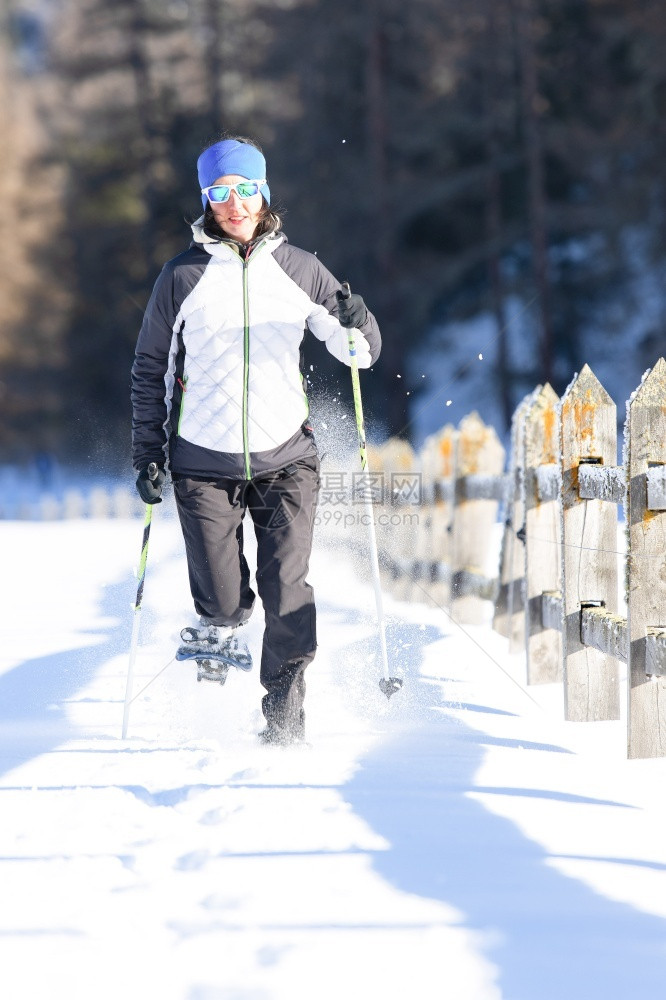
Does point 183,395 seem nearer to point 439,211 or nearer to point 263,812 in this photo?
point 263,812

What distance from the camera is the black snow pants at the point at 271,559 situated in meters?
4.22

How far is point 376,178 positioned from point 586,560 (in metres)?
20.0

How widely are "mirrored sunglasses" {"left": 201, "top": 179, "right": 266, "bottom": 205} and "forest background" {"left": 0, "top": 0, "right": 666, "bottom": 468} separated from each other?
51.4 ft

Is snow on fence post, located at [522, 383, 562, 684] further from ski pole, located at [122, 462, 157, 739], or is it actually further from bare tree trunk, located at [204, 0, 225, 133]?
bare tree trunk, located at [204, 0, 225, 133]

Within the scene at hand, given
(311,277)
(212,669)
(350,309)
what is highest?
(311,277)

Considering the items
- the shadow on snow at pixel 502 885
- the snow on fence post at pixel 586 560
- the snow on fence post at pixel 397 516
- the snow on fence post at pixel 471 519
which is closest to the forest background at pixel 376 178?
the snow on fence post at pixel 397 516

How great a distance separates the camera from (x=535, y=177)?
22.5 meters

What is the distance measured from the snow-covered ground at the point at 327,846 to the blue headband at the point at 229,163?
227 centimetres

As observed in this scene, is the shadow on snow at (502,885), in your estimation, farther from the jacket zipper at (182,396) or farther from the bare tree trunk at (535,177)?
the bare tree trunk at (535,177)

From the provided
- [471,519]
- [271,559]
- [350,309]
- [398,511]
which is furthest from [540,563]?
[398,511]

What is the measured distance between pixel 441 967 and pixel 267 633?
2.22 metres

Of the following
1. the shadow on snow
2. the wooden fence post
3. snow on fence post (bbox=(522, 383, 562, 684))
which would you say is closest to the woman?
the shadow on snow

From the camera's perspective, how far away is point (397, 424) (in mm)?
23938

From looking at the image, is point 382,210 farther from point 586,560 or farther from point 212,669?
point 212,669
